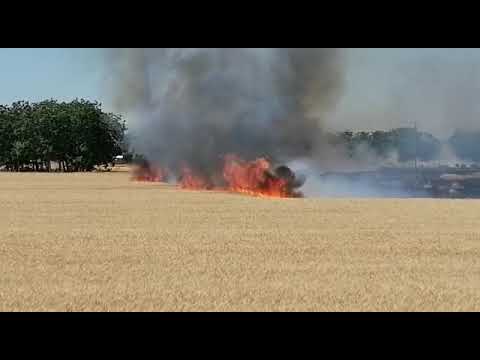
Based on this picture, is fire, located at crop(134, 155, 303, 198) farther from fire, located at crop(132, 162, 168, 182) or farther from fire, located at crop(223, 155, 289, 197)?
fire, located at crop(132, 162, 168, 182)

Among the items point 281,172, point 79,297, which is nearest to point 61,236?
point 79,297

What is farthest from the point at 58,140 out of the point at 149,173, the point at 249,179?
the point at 249,179

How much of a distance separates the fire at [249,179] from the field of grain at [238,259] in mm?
11501

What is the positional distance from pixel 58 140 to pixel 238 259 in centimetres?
8343

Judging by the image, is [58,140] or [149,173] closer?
[149,173]

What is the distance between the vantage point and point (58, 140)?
3706 inches

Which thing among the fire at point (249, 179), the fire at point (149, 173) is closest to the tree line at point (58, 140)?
the fire at point (149, 173)

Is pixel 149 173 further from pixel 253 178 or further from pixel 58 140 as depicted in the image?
pixel 58 140
